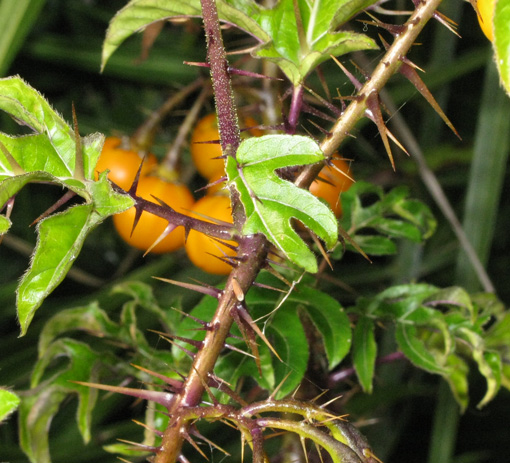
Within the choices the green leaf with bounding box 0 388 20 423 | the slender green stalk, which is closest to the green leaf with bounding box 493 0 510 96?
the green leaf with bounding box 0 388 20 423

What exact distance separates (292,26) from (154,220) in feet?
1.24

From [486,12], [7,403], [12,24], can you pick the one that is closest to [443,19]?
[486,12]

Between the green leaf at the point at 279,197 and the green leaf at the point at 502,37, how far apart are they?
0.08 metres

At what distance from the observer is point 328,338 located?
1.30 feet

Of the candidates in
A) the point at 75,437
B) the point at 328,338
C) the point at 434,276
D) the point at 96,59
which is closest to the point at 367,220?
the point at 328,338

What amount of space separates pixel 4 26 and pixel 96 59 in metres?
0.48

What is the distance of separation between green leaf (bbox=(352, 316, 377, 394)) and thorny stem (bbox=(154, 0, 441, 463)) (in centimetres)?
18

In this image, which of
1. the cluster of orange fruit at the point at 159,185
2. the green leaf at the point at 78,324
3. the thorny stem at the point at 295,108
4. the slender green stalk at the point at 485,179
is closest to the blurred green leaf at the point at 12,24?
the cluster of orange fruit at the point at 159,185

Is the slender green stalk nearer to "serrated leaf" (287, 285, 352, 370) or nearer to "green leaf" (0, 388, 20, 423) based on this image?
"serrated leaf" (287, 285, 352, 370)

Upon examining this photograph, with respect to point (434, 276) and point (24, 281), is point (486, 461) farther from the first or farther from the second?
point (24, 281)

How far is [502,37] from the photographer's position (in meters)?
0.21

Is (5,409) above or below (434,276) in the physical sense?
above

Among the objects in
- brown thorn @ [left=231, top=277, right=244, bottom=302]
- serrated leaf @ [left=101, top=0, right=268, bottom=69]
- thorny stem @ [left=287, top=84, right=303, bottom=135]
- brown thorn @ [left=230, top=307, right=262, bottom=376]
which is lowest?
brown thorn @ [left=230, top=307, right=262, bottom=376]

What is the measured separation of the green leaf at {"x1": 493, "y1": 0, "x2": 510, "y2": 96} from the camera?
0.21m
